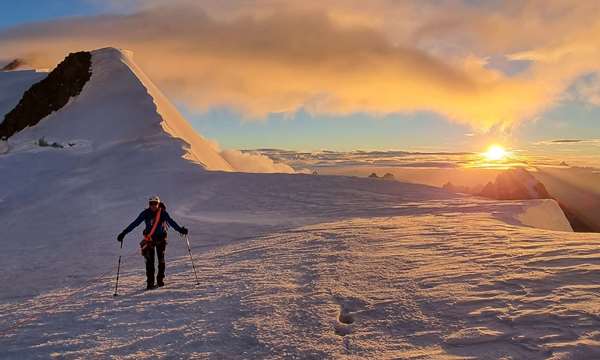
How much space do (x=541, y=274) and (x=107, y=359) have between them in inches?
240

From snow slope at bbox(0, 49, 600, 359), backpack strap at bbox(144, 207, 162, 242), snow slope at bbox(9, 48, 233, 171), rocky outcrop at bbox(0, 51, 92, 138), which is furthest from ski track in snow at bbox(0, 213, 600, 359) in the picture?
rocky outcrop at bbox(0, 51, 92, 138)

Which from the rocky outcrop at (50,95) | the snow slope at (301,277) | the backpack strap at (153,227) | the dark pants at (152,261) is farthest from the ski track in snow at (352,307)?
the rocky outcrop at (50,95)

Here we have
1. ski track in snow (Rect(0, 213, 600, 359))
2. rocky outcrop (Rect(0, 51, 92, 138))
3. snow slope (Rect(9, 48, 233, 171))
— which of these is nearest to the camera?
ski track in snow (Rect(0, 213, 600, 359))

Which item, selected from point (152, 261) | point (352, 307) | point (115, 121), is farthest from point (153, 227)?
point (115, 121)

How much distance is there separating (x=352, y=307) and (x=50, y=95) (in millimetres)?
37872

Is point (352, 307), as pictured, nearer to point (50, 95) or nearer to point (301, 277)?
point (301, 277)

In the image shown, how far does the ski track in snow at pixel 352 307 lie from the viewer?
5.61 m

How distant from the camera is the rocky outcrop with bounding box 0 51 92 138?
119ft

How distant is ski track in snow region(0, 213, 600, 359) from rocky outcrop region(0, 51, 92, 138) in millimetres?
30679

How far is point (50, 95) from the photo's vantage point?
1492 inches

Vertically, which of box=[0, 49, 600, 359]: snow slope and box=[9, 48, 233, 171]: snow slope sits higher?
box=[9, 48, 233, 171]: snow slope

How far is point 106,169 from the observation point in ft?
79.1

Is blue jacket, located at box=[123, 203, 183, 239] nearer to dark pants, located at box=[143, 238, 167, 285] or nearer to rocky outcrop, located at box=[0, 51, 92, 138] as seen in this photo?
dark pants, located at box=[143, 238, 167, 285]

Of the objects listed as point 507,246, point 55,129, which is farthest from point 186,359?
point 55,129
